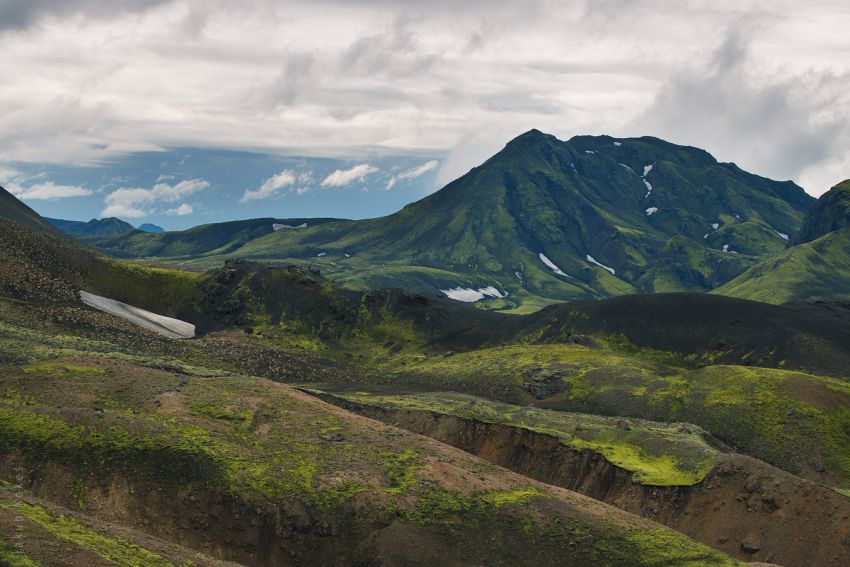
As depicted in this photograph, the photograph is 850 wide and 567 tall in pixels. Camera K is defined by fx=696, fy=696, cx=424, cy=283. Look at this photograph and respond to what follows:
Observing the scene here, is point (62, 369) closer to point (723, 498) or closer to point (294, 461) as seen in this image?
point (294, 461)

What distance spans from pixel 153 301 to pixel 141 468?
139270mm

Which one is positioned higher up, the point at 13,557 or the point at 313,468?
the point at 13,557

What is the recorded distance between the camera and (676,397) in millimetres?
111000

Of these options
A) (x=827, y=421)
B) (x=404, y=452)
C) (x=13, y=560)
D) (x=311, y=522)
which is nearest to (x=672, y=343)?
(x=827, y=421)

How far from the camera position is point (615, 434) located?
85.6m

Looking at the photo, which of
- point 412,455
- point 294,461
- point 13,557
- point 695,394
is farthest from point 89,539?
point 695,394

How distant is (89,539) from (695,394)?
9642 cm

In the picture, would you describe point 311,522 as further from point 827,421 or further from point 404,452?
point 827,421

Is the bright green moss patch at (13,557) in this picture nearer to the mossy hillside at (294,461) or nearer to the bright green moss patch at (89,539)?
the bright green moss patch at (89,539)

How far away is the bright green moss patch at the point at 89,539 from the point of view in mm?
34000

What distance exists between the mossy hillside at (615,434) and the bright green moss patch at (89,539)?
53861 mm

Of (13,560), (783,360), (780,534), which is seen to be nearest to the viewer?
(13,560)

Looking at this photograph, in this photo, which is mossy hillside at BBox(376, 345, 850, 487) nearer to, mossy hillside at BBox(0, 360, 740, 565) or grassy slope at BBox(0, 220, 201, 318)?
mossy hillside at BBox(0, 360, 740, 565)

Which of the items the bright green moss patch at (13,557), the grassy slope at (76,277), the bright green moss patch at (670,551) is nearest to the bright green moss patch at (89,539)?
the bright green moss patch at (13,557)
